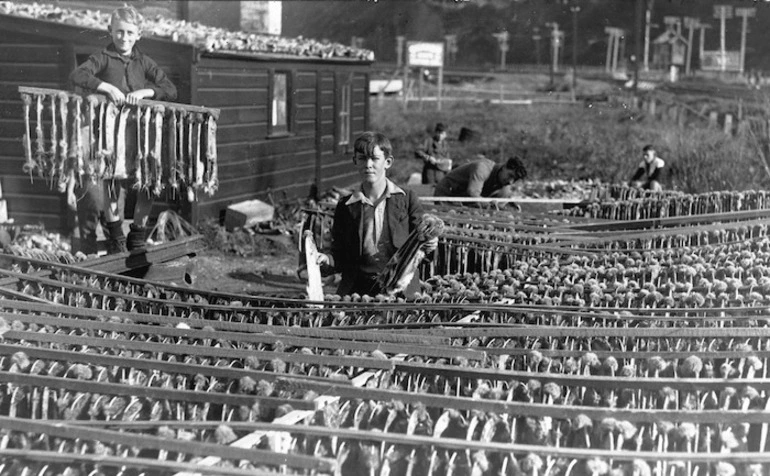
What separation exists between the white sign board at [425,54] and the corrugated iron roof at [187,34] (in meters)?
21.6

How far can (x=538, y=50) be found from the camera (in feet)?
211

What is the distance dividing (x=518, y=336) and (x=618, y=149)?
22326 millimetres

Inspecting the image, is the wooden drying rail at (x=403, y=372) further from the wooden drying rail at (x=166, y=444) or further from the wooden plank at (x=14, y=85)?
the wooden plank at (x=14, y=85)

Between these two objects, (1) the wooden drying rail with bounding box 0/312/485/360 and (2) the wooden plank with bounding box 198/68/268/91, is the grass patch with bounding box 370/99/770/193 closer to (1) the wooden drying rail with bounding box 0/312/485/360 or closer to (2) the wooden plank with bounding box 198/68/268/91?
(2) the wooden plank with bounding box 198/68/268/91

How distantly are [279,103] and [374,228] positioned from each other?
10387mm

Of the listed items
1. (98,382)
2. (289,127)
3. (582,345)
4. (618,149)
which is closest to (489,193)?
(289,127)

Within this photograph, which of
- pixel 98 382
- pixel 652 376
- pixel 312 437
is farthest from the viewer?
pixel 652 376

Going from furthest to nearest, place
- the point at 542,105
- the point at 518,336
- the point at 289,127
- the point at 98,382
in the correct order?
the point at 542,105, the point at 289,127, the point at 518,336, the point at 98,382

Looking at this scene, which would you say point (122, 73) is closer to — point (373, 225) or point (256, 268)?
point (373, 225)

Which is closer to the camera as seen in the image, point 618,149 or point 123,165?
point 123,165

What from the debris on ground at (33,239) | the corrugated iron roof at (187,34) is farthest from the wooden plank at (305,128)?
the debris on ground at (33,239)

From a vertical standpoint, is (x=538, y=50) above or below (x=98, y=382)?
above

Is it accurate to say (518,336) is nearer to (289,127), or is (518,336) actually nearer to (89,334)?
(89,334)

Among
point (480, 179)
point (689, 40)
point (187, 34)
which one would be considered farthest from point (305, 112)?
point (689, 40)
